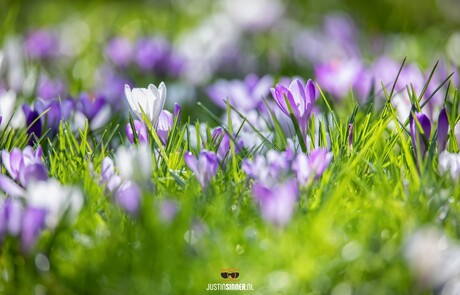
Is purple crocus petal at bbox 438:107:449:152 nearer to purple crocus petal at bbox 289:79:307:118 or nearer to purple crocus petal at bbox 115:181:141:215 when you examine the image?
purple crocus petal at bbox 289:79:307:118

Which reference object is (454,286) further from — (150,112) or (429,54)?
(429,54)

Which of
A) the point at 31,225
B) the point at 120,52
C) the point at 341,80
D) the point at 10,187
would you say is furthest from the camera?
the point at 120,52

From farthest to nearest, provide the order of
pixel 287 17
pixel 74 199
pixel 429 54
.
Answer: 1. pixel 287 17
2. pixel 429 54
3. pixel 74 199

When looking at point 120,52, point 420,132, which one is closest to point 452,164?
point 420,132

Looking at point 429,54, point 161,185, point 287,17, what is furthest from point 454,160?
point 287,17

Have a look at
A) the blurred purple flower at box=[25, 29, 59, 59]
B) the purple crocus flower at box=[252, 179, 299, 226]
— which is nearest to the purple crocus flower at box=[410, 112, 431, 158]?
the purple crocus flower at box=[252, 179, 299, 226]

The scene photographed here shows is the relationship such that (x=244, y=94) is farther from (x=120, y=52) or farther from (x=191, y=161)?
(x=120, y=52)

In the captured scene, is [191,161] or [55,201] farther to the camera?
[191,161]
